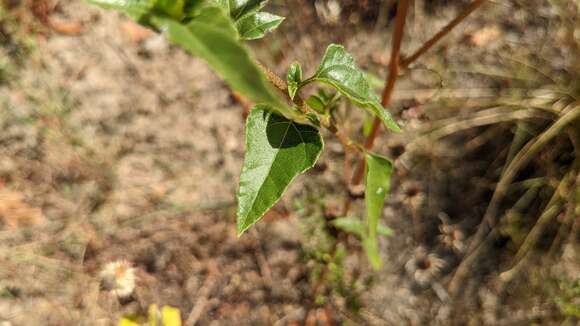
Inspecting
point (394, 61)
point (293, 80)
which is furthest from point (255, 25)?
point (394, 61)

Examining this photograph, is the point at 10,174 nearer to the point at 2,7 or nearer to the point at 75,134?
the point at 75,134

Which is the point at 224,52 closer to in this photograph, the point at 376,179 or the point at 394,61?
the point at 376,179

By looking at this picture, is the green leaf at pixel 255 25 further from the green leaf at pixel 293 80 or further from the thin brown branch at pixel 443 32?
the thin brown branch at pixel 443 32

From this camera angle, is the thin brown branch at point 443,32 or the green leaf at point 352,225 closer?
the thin brown branch at point 443,32

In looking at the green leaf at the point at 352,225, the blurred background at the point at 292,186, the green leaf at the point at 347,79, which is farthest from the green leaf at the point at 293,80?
the blurred background at the point at 292,186

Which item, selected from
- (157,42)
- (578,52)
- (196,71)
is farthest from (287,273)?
(578,52)

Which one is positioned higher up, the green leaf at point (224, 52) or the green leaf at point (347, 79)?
the green leaf at point (224, 52)

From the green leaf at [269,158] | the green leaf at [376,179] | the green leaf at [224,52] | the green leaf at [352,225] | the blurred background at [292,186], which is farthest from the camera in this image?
the blurred background at [292,186]
